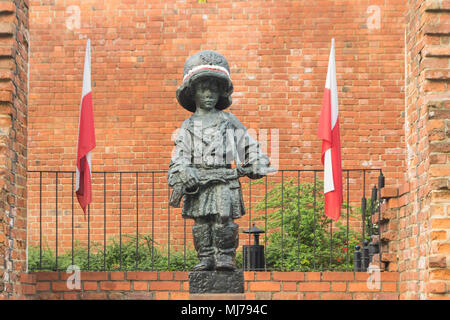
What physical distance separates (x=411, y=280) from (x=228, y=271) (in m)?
2.50

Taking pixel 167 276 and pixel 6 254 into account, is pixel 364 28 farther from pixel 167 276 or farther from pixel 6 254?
pixel 6 254

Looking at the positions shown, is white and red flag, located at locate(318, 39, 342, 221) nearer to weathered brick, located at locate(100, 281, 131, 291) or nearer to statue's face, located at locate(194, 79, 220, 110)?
weathered brick, located at locate(100, 281, 131, 291)

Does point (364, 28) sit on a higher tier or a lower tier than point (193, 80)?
higher

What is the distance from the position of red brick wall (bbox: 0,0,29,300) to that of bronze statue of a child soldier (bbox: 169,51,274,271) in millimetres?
1849

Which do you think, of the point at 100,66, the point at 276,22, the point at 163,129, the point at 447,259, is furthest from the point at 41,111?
the point at 447,259

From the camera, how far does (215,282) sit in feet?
17.1

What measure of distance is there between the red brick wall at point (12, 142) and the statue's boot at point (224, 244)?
213cm

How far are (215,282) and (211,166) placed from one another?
835mm

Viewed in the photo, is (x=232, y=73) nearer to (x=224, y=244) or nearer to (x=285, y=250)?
(x=285, y=250)

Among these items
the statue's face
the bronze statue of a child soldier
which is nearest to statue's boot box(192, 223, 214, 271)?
the bronze statue of a child soldier

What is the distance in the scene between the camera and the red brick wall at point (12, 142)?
638 cm

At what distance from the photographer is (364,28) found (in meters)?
11.0

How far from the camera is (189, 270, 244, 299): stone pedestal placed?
5223 millimetres

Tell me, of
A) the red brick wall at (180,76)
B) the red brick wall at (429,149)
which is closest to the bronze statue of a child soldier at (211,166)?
the red brick wall at (429,149)
